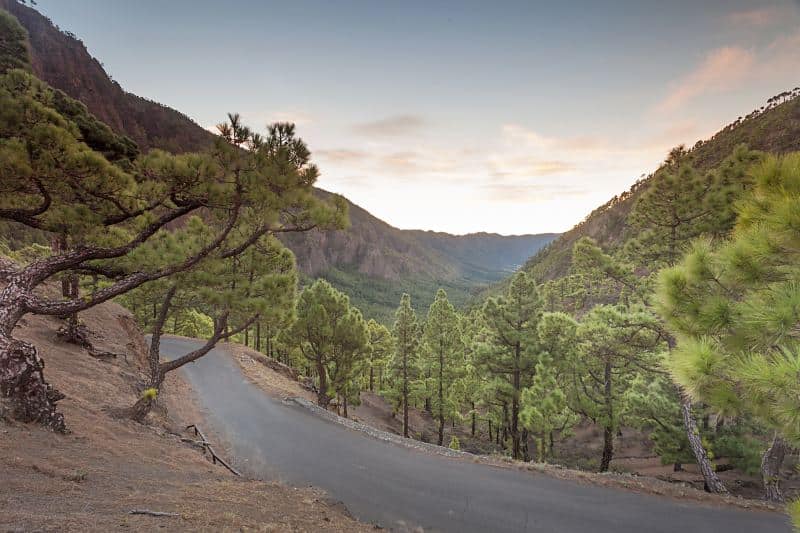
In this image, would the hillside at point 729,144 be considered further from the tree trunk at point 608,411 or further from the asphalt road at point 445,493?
the asphalt road at point 445,493

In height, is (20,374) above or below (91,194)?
below

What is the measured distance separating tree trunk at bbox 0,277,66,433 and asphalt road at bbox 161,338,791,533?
18.4ft

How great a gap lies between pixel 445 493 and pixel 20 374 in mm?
9332

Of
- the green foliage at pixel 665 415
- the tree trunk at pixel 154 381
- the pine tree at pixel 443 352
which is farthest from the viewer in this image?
the pine tree at pixel 443 352

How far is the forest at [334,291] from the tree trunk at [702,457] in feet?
0.21

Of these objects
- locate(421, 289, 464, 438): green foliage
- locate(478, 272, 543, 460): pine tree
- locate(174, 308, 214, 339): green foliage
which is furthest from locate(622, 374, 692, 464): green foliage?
locate(174, 308, 214, 339): green foliage

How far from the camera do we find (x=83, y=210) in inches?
283

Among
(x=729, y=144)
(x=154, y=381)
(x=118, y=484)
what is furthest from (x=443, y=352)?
(x=729, y=144)

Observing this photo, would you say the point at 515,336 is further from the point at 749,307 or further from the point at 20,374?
the point at 20,374

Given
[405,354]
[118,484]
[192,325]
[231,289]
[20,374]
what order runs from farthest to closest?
[192,325], [405,354], [231,289], [20,374], [118,484]

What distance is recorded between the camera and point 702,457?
11.7m

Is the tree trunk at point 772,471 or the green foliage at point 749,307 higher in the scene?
the green foliage at point 749,307

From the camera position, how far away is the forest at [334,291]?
153 inches

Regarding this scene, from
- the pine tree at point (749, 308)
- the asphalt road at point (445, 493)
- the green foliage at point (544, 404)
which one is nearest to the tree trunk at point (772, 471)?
the asphalt road at point (445, 493)
